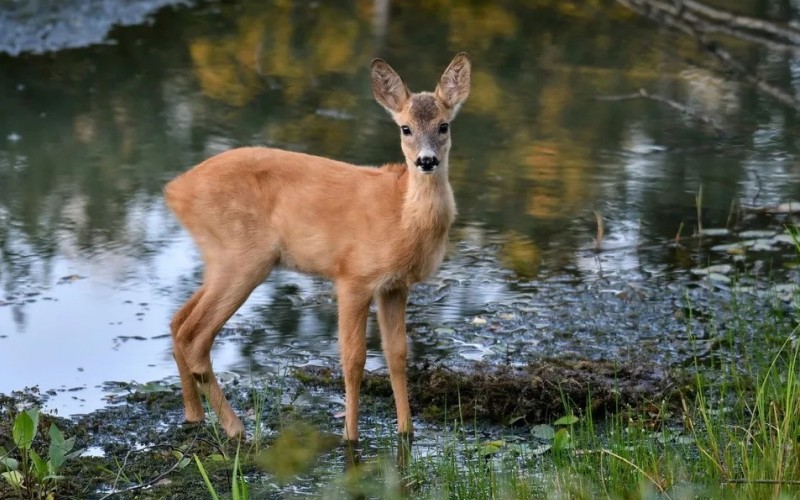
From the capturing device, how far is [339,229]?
6.48 metres

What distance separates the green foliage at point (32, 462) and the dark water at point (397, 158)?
1331mm

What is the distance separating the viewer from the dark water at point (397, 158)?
7824mm

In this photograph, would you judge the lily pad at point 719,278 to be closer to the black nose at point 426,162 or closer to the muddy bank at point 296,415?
the muddy bank at point 296,415

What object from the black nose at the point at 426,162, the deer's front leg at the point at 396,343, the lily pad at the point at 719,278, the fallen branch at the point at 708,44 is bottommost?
the lily pad at the point at 719,278

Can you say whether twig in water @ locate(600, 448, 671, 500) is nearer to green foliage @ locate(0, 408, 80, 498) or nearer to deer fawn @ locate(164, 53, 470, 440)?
deer fawn @ locate(164, 53, 470, 440)

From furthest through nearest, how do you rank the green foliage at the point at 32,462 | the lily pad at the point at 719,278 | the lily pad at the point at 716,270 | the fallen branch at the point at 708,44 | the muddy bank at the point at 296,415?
the lily pad at the point at 716,270 < the lily pad at the point at 719,278 < the muddy bank at the point at 296,415 < the green foliage at the point at 32,462 < the fallen branch at the point at 708,44

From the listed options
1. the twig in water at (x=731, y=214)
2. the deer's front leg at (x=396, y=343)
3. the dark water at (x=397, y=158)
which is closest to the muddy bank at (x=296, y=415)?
the deer's front leg at (x=396, y=343)

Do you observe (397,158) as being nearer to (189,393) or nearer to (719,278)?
(719,278)

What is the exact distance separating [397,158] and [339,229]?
14.5ft

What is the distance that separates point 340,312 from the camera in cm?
640

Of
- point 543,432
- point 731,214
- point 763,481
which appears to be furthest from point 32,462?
point 731,214

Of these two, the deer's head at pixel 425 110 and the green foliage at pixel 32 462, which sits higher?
the deer's head at pixel 425 110

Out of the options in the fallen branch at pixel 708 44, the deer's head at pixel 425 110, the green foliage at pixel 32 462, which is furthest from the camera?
the deer's head at pixel 425 110

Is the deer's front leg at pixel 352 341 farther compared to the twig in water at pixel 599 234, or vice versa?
the twig in water at pixel 599 234
